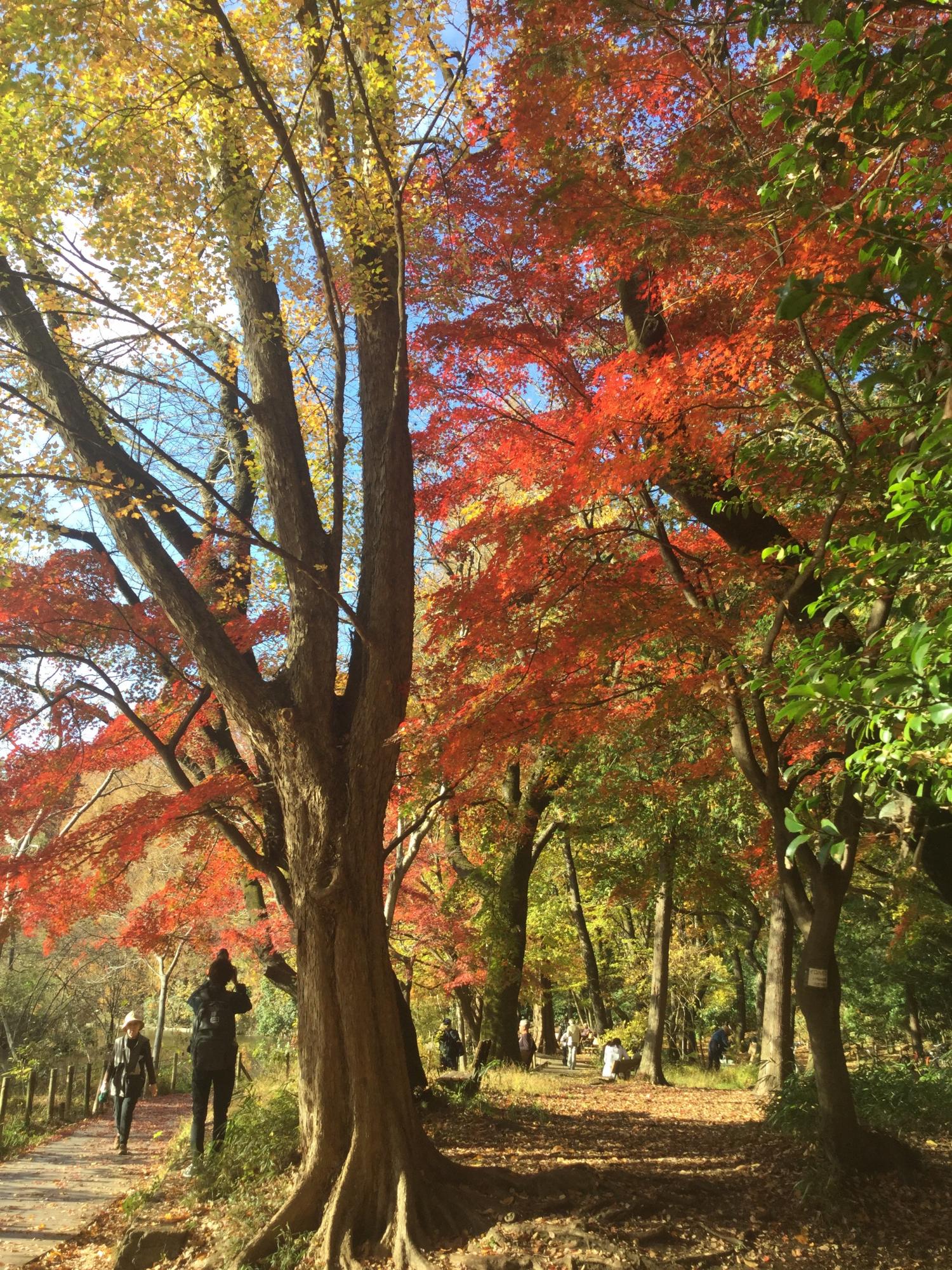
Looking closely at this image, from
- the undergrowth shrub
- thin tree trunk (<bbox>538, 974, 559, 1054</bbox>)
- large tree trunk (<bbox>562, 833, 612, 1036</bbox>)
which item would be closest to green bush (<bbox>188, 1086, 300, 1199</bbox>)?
the undergrowth shrub

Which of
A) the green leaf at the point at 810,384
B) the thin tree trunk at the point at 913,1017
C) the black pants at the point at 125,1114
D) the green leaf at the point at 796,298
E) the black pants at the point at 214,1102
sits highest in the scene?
the green leaf at the point at 810,384

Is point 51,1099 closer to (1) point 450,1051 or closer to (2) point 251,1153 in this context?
(1) point 450,1051

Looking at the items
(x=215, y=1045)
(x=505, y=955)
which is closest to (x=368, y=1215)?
(x=215, y=1045)

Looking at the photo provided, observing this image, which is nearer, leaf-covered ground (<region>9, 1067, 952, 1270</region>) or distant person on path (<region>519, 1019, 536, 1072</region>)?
leaf-covered ground (<region>9, 1067, 952, 1270</region>)

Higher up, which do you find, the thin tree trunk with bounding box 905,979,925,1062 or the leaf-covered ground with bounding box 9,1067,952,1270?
the leaf-covered ground with bounding box 9,1067,952,1270

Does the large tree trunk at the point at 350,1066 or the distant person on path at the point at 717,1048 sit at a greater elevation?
the large tree trunk at the point at 350,1066

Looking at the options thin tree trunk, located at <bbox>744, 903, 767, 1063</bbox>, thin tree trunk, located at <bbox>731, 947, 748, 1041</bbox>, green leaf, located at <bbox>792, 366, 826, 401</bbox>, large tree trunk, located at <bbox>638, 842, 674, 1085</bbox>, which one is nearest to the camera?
green leaf, located at <bbox>792, 366, 826, 401</bbox>

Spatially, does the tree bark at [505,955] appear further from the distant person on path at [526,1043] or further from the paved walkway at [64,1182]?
the paved walkway at [64,1182]

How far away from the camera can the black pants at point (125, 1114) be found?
7898 mm

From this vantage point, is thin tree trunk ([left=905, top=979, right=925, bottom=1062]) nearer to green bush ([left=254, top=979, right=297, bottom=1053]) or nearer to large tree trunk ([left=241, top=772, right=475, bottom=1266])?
green bush ([left=254, top=979, right=297, bottom=1053])

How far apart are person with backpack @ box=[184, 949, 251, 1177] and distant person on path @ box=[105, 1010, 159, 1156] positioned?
148 cm

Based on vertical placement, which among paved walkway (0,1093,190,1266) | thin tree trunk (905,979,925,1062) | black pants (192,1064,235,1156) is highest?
black pants (192,1064,235,1156)

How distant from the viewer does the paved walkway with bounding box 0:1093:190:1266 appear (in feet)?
17.2

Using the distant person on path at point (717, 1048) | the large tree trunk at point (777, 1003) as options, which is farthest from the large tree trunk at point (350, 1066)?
the distant person on path at point (717, 1048)
